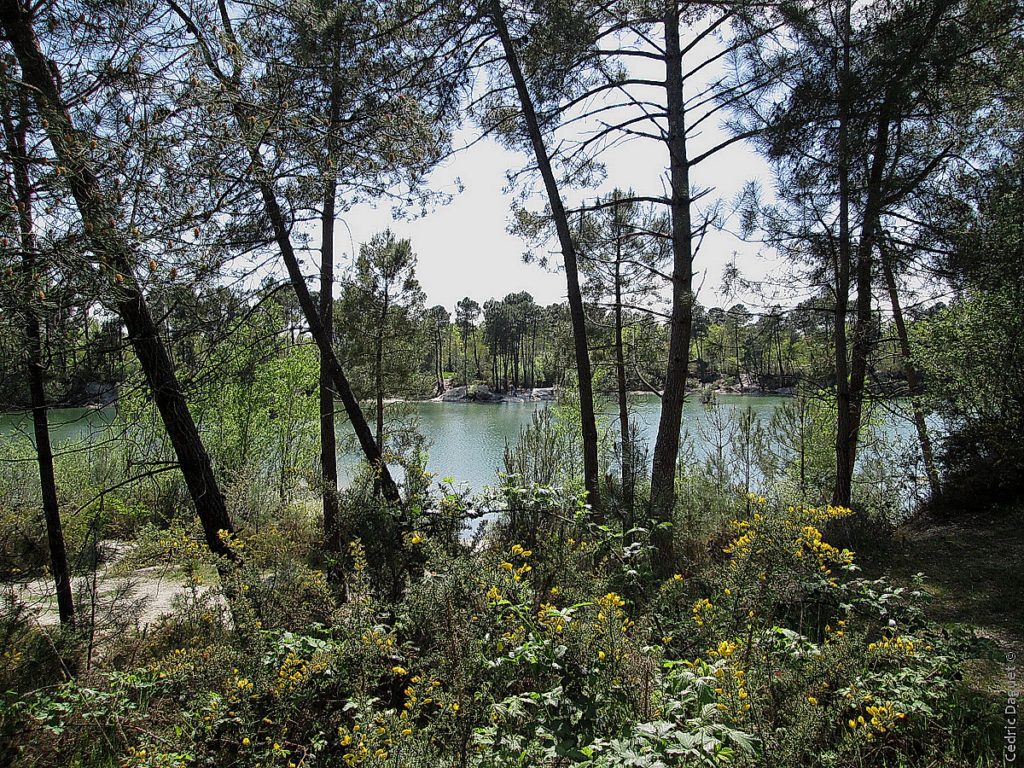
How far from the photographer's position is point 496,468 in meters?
4.18

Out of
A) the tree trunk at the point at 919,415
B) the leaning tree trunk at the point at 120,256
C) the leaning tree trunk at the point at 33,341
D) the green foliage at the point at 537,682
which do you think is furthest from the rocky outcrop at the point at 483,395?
the green foliage at the point at 537,682

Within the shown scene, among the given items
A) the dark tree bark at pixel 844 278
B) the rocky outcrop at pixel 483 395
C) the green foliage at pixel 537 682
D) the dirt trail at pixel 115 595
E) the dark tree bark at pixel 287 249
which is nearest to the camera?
the green foliage at pixel 537 682

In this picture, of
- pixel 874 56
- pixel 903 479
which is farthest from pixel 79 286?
pixel 903 479

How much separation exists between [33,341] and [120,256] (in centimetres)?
73

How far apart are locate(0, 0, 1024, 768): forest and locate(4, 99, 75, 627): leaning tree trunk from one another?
0.10 feet

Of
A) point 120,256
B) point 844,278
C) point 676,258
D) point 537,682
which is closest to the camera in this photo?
point 537,682

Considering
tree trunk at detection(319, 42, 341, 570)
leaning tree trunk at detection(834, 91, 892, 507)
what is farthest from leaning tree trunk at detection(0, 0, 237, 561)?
leaning tree trunk at detection(834, 91, 892, 507)

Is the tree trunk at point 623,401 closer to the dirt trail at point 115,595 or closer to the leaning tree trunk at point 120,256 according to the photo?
the leaning tree trunk at point 120,256

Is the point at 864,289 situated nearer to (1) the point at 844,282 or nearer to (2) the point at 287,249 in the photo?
(1) the point at 844,282

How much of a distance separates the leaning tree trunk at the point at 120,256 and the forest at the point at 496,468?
0.02m

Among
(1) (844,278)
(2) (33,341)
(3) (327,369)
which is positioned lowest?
(3) (327,369)

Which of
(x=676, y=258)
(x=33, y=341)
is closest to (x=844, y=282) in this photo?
(x=676, y=258)

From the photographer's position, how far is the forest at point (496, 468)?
1.99 meters

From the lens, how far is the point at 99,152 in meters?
2.20
